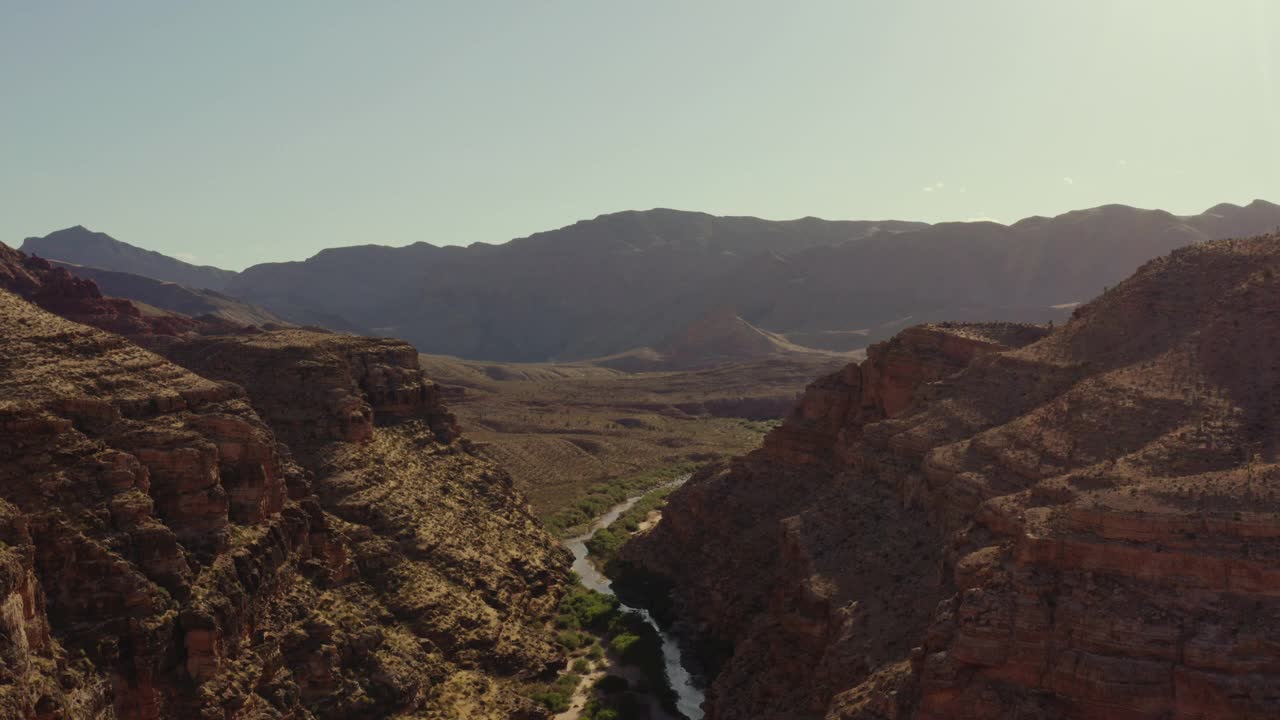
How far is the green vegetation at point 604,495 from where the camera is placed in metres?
72.6

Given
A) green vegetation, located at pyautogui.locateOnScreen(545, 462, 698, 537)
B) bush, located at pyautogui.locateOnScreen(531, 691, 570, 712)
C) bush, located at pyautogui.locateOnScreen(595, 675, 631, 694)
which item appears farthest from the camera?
green vegetation, located at pyautogui.locateOnScreen(545, 462, 698, 537)

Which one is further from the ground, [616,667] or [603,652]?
[603,652]

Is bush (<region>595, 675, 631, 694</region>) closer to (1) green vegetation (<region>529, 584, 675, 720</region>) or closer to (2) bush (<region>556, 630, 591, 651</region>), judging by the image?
(1) green vegetation (<region>529, 584, 675, 720</region>)

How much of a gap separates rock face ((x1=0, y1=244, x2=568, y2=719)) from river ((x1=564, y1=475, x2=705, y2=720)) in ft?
16.8

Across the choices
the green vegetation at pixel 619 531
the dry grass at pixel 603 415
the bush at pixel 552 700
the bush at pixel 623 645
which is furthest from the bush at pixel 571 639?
the dry grass at pixel 603 415

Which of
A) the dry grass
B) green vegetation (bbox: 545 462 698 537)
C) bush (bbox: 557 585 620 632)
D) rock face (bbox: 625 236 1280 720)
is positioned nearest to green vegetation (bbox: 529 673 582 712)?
rock face (bbox: 625 236 1280 720)

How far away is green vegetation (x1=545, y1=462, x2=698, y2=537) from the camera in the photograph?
72.6 m

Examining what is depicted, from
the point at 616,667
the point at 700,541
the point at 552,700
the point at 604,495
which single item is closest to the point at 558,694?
the point at 552,700

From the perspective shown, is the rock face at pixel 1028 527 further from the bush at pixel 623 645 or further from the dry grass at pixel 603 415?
the dry grass at pixel 603 415

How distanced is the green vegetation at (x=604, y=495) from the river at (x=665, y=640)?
1085 mm

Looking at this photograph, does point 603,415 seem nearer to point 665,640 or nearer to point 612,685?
point 665,640

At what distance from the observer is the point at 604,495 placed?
273 feet

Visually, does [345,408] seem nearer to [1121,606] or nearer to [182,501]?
[182,501]

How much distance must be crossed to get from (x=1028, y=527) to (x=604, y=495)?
57.7 m
